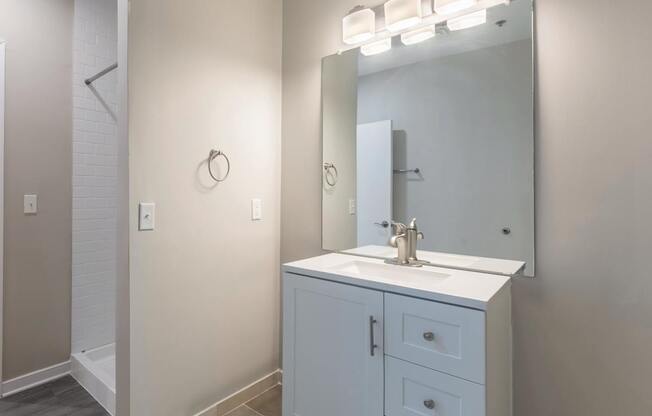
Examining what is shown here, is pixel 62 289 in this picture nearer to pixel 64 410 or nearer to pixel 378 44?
pixel 64 410

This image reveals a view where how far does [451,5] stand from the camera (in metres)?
1.48

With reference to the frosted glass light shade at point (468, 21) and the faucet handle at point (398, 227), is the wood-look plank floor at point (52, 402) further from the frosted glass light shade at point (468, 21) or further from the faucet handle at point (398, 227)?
the frosted glass light shade at point (468, 21)

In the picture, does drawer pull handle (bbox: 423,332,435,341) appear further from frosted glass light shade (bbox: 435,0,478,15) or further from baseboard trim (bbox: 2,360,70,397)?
baseboard trim (bbox: 2,360,70,397)

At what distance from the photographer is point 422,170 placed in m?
1.63

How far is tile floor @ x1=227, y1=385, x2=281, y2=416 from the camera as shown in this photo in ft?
6.01

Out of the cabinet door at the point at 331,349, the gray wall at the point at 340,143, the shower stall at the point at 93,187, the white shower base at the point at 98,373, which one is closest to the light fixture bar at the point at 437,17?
the gray wall at the point at 340,143

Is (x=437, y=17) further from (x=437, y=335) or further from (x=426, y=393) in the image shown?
(x=426, y=393)

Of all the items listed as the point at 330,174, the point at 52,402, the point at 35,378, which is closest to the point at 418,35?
the point at 330,174

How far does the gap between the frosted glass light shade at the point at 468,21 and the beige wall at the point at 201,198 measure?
103cm

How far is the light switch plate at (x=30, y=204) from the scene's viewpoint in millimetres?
2062

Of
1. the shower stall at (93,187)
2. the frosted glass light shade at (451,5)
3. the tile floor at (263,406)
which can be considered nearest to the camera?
the frosted glass light shade at (451,5)

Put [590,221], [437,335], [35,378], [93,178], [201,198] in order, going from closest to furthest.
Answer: [437,335] → [590,221] → [201,198] → [35,378] → [93,178]

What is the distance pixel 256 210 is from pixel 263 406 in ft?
3.52

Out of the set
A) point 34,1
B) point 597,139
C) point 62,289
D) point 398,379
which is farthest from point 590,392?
point 34,1
